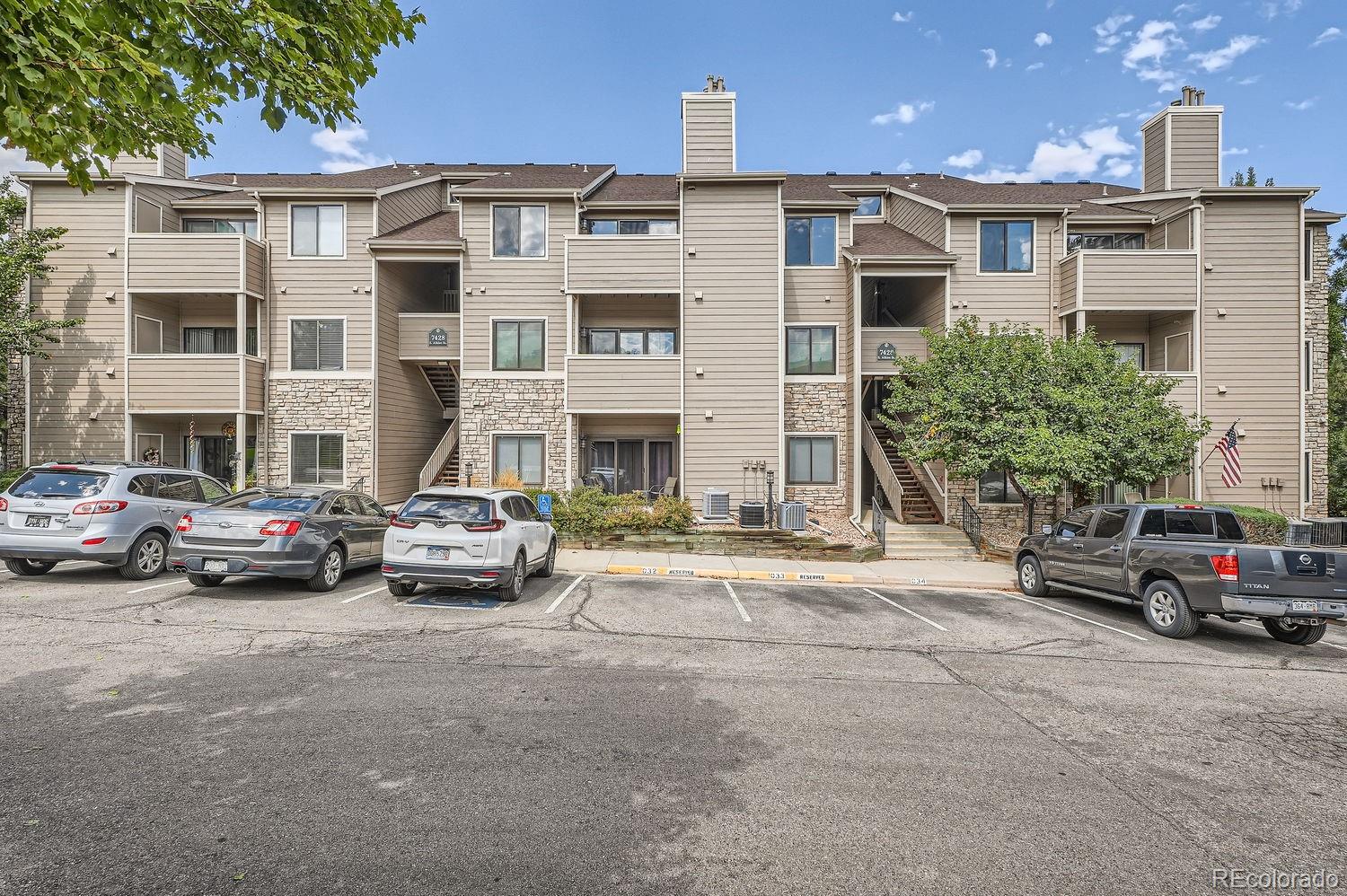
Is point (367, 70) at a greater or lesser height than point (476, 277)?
lesser

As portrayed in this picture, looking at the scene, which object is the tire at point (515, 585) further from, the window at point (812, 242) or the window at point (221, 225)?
the window at point (221, 225)

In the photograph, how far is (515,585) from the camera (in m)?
9.48

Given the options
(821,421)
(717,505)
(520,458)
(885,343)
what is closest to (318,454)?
(520,458)

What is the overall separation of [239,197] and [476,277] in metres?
8.31

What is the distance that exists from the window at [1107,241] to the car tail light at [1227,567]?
15.4 meters

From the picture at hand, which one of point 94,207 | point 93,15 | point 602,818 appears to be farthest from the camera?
point 94,207

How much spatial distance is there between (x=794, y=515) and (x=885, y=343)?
Result: 6.50 m

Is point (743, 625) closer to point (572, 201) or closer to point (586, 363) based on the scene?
point (586, 363)

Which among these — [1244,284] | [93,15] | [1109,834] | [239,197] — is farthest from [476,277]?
[1244,284]

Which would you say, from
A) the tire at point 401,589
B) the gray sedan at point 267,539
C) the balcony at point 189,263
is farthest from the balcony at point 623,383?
the balcony at point 189,263

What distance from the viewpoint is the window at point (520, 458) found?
18844mm

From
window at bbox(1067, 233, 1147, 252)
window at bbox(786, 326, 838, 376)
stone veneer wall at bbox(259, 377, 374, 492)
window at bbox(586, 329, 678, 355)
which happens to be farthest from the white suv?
window at bbox(1067, 233, 1147, 252)

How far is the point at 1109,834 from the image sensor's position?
12.0 ft

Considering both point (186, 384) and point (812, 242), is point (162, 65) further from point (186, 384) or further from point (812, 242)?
point (812, 242)
